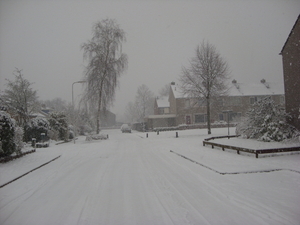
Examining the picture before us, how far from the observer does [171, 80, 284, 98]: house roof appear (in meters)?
42.7

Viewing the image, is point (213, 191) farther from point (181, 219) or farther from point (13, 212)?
point (13, 212)

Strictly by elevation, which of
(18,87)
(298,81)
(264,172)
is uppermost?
(18,87)

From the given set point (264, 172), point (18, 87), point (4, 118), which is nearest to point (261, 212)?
point (264, 172)

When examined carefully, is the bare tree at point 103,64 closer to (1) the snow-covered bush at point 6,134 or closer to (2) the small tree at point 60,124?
(2) the small tree at point 60,124

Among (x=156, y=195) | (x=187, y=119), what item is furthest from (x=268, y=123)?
(x=187, y=119)

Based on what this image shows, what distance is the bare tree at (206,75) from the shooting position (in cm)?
2480

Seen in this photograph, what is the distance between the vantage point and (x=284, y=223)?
3885mm

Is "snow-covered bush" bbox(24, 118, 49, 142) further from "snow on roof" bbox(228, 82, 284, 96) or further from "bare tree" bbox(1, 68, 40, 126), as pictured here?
"snow on roof" bbox(228, 82, 284, 96)

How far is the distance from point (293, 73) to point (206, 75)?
1119cm

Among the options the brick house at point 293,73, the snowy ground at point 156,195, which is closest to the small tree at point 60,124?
the snowy ground at point 156,195

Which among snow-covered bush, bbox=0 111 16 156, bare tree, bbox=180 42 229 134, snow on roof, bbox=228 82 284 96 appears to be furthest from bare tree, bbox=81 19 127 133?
snow on roof, bbox=228 82 284 96

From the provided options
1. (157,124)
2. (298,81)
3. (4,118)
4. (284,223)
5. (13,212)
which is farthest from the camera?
(157,124)

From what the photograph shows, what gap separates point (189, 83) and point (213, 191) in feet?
68.6

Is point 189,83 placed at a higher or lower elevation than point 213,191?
higher
